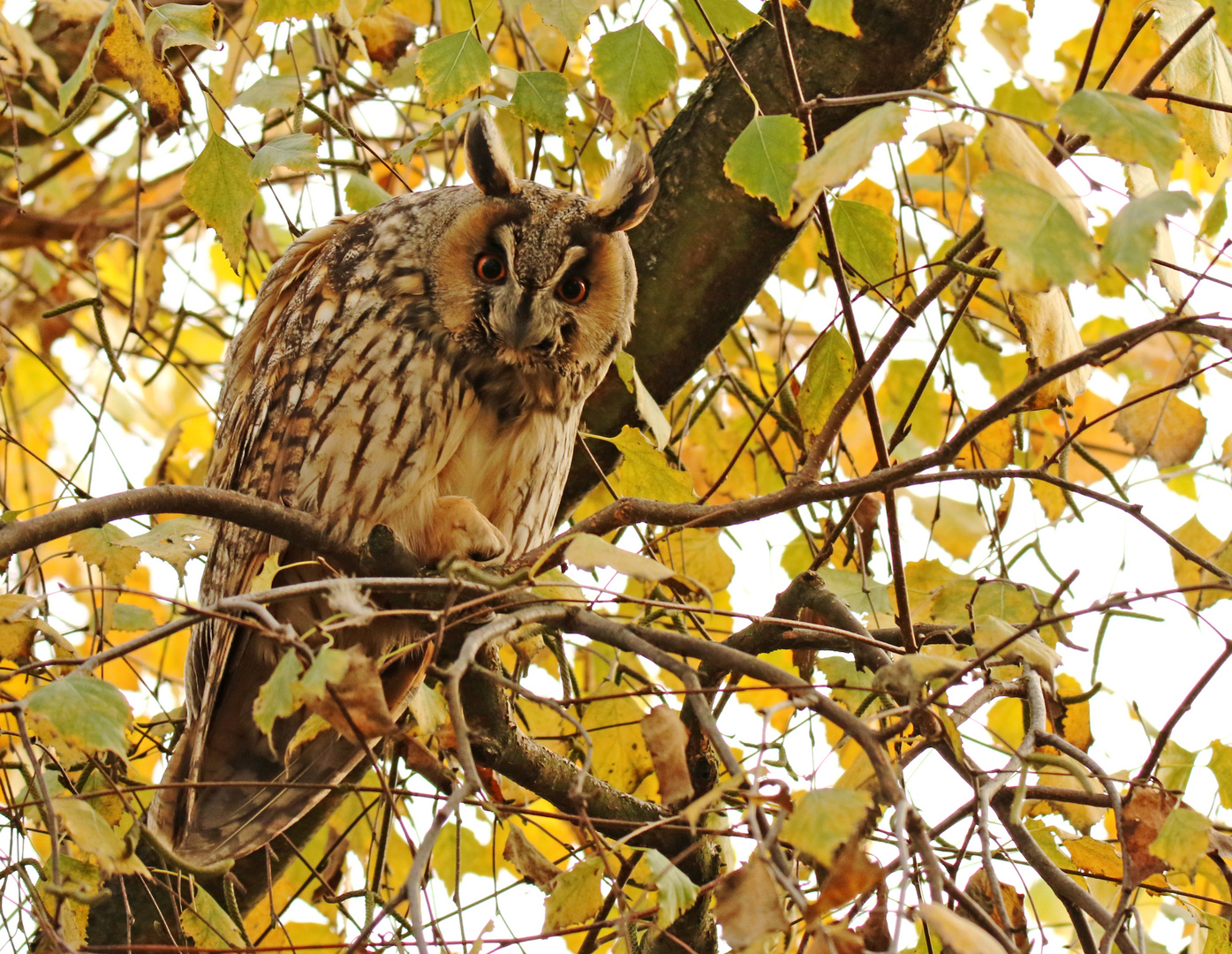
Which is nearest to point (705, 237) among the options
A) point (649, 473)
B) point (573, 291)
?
point (573, 291)

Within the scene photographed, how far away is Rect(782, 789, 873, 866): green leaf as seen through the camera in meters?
0.81

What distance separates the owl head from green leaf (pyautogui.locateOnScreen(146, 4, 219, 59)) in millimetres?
553

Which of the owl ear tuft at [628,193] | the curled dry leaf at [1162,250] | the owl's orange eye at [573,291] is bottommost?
the curled dry leaf at [1162,250]

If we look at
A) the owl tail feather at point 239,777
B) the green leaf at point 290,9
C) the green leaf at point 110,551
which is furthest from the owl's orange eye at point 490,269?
the green leaf at point 110,551

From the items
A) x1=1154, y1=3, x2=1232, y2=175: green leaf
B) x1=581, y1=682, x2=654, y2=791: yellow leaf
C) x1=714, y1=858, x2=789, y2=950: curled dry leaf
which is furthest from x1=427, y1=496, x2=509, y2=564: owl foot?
x1=1154, y1=3, x2=1232, y2=175: green leaf

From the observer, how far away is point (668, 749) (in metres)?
0.99

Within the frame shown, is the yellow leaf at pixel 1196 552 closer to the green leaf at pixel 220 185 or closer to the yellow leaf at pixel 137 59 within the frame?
the green leaf at pixel 220 185

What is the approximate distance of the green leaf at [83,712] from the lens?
932 millimetres

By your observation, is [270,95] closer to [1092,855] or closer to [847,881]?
[847,881]

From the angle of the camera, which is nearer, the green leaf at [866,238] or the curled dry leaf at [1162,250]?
the curled dry leaf at [1162,250]

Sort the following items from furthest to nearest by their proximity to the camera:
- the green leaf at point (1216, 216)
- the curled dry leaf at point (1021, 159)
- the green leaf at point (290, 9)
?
the green leaf at point (290, 9) → the green leaf at point (1216, 216) → the curled dry leaf at point (1021, 159)

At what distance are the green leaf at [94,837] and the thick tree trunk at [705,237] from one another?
65 cm

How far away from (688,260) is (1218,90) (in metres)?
0.96

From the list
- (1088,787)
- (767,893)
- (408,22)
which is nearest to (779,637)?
(1088,787)
